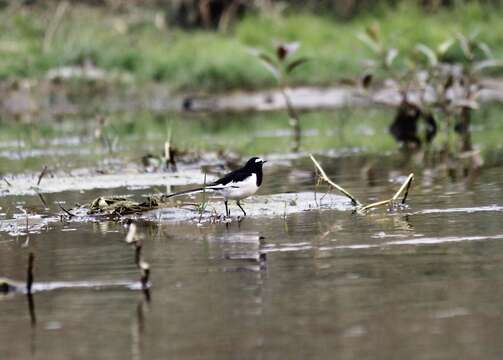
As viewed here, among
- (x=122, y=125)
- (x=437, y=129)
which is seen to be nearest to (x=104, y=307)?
(x=437, y=129)

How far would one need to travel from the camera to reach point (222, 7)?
104 ft

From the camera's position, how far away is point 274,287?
773cm

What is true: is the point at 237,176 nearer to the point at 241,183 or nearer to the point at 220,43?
the point at 241,183

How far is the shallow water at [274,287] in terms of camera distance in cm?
637

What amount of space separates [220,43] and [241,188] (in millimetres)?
19023

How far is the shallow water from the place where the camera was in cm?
637

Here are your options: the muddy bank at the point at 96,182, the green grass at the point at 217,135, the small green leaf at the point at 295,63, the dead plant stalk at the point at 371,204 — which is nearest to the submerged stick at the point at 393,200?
the dead plant stalk at the point at 371,204

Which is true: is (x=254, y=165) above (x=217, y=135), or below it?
below

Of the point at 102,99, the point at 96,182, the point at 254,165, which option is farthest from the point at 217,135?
the point at 254,165

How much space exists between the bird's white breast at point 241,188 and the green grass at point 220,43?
15988 millimetres

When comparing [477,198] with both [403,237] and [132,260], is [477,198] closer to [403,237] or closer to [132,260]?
[403,237]

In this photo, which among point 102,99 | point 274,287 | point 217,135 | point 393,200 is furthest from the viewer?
point 102,99

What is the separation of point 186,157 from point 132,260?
736 centimetres

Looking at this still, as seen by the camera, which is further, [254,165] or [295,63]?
[295,63]
